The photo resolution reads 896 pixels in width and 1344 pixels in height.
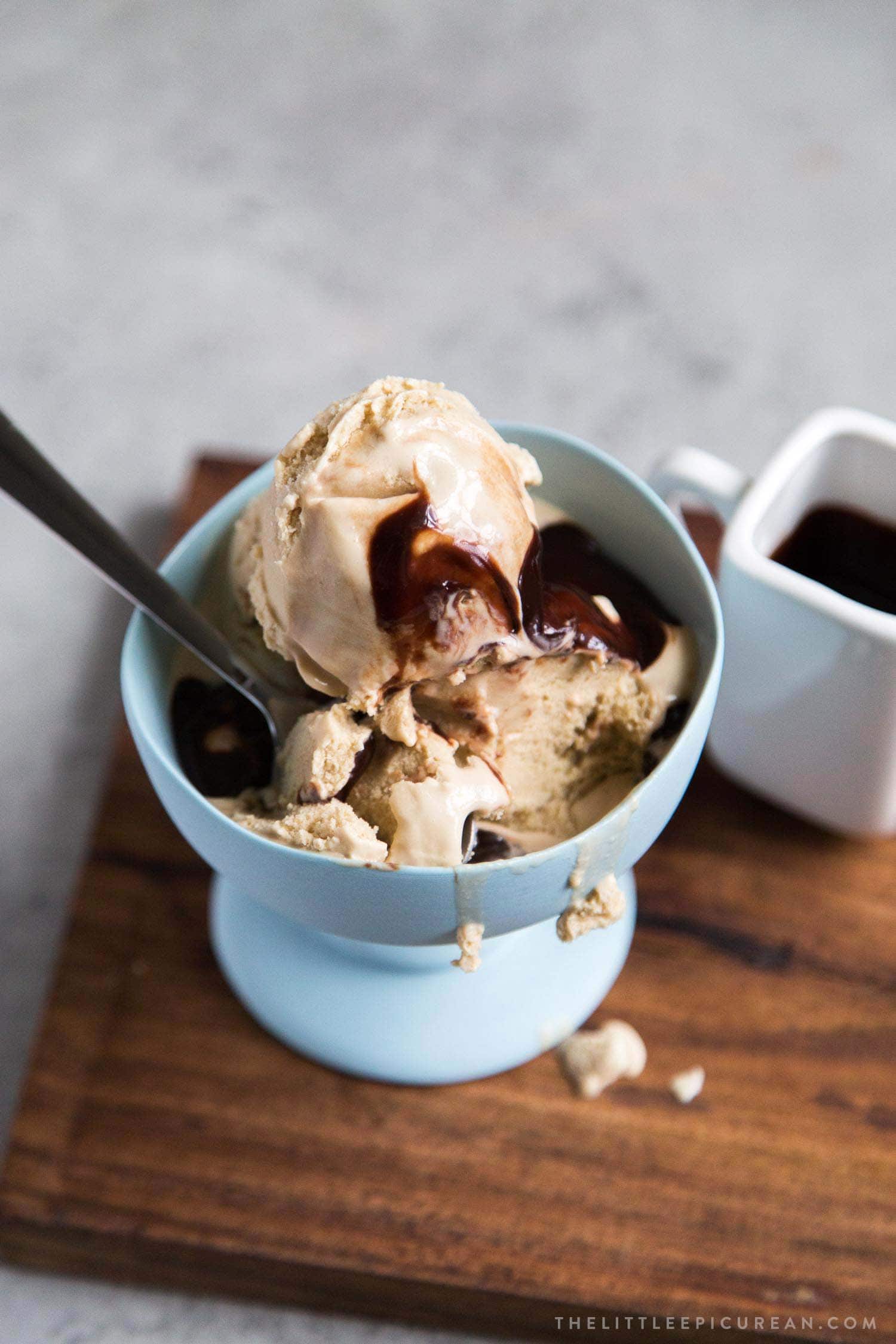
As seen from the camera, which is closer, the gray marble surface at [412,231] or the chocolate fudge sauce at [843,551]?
the chocolate fudge sauce at [843,551]

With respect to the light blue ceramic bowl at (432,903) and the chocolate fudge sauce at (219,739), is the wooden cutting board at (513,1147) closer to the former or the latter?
the light blue ceramic bowl at (432,903)

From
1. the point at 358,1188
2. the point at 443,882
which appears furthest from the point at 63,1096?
the point at 443,882

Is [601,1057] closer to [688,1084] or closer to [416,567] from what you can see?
[688,1084]

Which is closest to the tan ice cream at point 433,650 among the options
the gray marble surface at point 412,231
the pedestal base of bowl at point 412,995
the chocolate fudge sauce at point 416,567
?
the chocolate fudge sauce at point 416,567

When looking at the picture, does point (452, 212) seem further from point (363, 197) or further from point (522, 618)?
point (522, 618)

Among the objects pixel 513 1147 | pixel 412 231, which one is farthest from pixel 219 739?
pixel 412 231

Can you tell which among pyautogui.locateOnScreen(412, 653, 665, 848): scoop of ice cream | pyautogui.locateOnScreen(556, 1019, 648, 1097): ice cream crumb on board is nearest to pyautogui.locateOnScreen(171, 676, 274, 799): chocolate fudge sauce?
pyautogui.locateOnScreen(412, 653, 665, 848): scoop of ice cream

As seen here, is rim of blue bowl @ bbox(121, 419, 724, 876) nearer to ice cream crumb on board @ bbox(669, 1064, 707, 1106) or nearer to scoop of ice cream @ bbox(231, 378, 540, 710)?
scoop of ice cream @ bbox(231, 378, 540, 710)
